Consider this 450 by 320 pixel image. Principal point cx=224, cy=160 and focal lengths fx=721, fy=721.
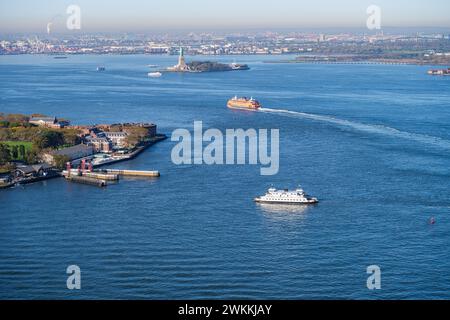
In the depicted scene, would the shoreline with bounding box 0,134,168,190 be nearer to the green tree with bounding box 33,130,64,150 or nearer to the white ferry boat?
the green tree with bounding box 33,130,64,150

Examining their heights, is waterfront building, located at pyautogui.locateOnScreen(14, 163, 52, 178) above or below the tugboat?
below

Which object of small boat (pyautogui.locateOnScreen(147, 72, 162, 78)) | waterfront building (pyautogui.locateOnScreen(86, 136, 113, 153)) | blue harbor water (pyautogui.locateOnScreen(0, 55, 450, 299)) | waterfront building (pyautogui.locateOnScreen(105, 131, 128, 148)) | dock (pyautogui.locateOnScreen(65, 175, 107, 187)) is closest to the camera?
blue harbor water (pyautogui.locateOnScreen(0, 55, 450, 299))

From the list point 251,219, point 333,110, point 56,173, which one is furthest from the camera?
point 333,110

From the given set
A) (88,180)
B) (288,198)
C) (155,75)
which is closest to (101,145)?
(88,180)

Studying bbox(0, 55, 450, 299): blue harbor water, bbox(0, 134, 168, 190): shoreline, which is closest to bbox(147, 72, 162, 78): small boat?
bbox(0, 55, 450, 299): blue harbor water

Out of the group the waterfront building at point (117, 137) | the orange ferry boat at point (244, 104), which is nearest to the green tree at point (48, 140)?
the waterfront building at point (117, 137)

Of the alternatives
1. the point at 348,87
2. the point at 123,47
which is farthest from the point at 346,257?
the point at 123,47
